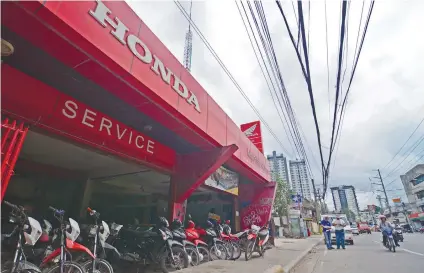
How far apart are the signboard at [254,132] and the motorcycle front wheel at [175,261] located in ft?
27.3

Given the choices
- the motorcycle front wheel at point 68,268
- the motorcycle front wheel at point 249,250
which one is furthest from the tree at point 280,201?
the motorcycle front wheel at point 68,268

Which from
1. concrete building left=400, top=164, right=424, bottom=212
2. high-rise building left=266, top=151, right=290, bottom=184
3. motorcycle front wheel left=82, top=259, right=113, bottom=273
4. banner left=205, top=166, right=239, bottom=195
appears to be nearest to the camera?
motorcycle front wheel left=82, top=259, right=113, bottom=273

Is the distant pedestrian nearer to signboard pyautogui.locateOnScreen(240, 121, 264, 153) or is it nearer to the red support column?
signboard pyautogui.locateOnScreen(240, 121, 264, 153)

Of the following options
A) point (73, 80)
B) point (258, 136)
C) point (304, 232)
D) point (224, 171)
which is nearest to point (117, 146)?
point (73, 80)

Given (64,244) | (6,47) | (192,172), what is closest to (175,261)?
(64,244)

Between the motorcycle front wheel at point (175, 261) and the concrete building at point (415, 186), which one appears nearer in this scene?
the motorcycle front wheel at point (175, 261)

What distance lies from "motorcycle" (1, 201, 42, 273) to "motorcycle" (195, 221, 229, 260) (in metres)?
4.56

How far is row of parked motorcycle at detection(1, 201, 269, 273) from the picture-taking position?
335 centimetres

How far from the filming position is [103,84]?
4.12m

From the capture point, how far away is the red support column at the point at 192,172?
6.96 m

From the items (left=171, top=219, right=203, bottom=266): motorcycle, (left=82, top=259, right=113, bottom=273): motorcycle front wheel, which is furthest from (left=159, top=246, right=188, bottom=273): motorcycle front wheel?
(left=82, top=259, right=113, bottom=273): motorcycle front wheel

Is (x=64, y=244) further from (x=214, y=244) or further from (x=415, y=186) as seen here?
(x=415, y=186)

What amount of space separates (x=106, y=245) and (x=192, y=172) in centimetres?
324

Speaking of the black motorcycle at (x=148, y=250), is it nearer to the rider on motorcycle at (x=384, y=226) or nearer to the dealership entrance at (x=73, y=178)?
the dealership entrance at (x=73, y=178)
